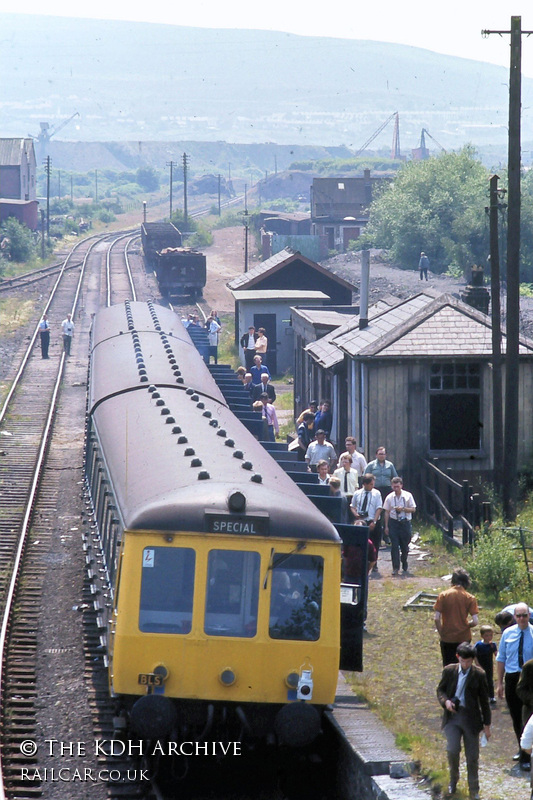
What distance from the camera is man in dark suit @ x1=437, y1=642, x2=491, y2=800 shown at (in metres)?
7.74

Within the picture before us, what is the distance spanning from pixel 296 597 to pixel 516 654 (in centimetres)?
187

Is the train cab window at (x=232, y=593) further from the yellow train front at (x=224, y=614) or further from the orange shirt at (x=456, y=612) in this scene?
the orange shirt at (x=456, y=612)

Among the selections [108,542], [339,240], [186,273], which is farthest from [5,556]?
[339,240]

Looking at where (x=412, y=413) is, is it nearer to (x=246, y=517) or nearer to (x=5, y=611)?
(x=5, y=611)

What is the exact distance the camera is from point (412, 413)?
704 inches

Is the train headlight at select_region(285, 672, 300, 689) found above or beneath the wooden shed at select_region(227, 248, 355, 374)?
beneath

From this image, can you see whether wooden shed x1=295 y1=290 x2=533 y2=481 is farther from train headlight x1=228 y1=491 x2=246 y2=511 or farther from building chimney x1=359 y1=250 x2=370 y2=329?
train headlight x1=228 y1=491 x2=246 y2=511

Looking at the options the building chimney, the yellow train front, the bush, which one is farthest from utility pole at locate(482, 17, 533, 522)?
the yellow train front

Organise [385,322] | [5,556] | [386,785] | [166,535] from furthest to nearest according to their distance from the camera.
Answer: [385,322] < [5,556] < [166,535] < [386,785]

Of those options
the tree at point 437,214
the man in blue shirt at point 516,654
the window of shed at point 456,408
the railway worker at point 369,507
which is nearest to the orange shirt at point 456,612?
the man in blue shirt at point 516,654

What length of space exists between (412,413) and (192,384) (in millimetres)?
5044

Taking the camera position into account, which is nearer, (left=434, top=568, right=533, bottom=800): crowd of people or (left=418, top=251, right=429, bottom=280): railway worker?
(left=434, top=568, right=533, bottom=800): crowd of people

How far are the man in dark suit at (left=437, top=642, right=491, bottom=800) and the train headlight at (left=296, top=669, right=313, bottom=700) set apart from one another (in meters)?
1.04

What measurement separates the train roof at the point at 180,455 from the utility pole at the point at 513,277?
4.41 metres
